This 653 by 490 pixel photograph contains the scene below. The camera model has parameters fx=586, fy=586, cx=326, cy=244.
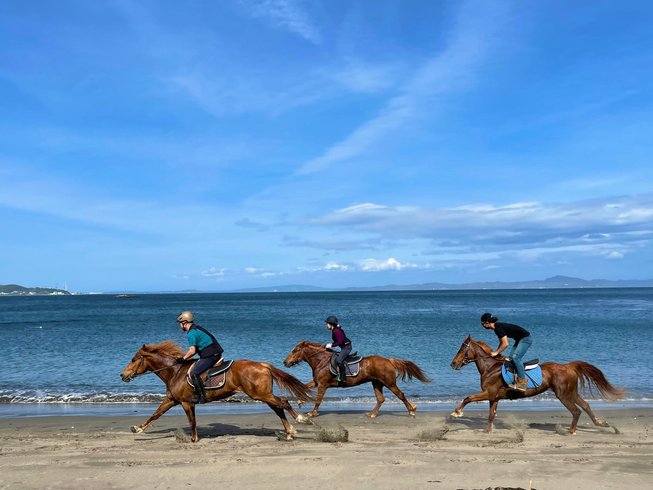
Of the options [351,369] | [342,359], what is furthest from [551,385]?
[342,359]

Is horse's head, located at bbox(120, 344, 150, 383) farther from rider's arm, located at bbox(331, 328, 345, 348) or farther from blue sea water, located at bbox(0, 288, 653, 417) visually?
rider's arm, located at bbox(331, 328, 345, 348)

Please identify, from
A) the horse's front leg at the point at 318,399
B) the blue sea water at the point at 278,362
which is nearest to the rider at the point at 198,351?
the horse's front leg at the point at 318,399

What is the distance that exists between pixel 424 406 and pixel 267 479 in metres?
8.20

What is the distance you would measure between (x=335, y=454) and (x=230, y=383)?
98.2 inches

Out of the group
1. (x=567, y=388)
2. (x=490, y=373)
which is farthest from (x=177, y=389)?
(x=567, y=388)

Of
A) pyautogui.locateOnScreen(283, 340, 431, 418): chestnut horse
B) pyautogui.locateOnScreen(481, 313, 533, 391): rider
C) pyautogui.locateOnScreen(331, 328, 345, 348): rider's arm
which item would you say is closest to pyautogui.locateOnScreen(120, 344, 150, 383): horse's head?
pyautogui.locateOnScreen(283, 340, 431, 418): chestnut horse

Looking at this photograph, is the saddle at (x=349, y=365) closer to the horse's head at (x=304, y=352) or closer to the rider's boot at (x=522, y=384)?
the horse's head at (x=304, y=352)

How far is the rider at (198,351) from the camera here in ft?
35.0

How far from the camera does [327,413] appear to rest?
14.3 meters

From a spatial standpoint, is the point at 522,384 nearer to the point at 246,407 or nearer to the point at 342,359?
the point at 342,359

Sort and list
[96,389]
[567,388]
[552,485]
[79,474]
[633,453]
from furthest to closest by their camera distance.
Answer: [96,389]
[567,388]
[633,453]
[79,474]
[552,485]

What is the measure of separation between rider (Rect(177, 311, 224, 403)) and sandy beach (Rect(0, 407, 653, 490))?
3.27 feet

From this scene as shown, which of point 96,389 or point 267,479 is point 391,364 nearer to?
point 267,479

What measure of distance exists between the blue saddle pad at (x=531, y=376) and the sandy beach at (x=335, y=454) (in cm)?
94
